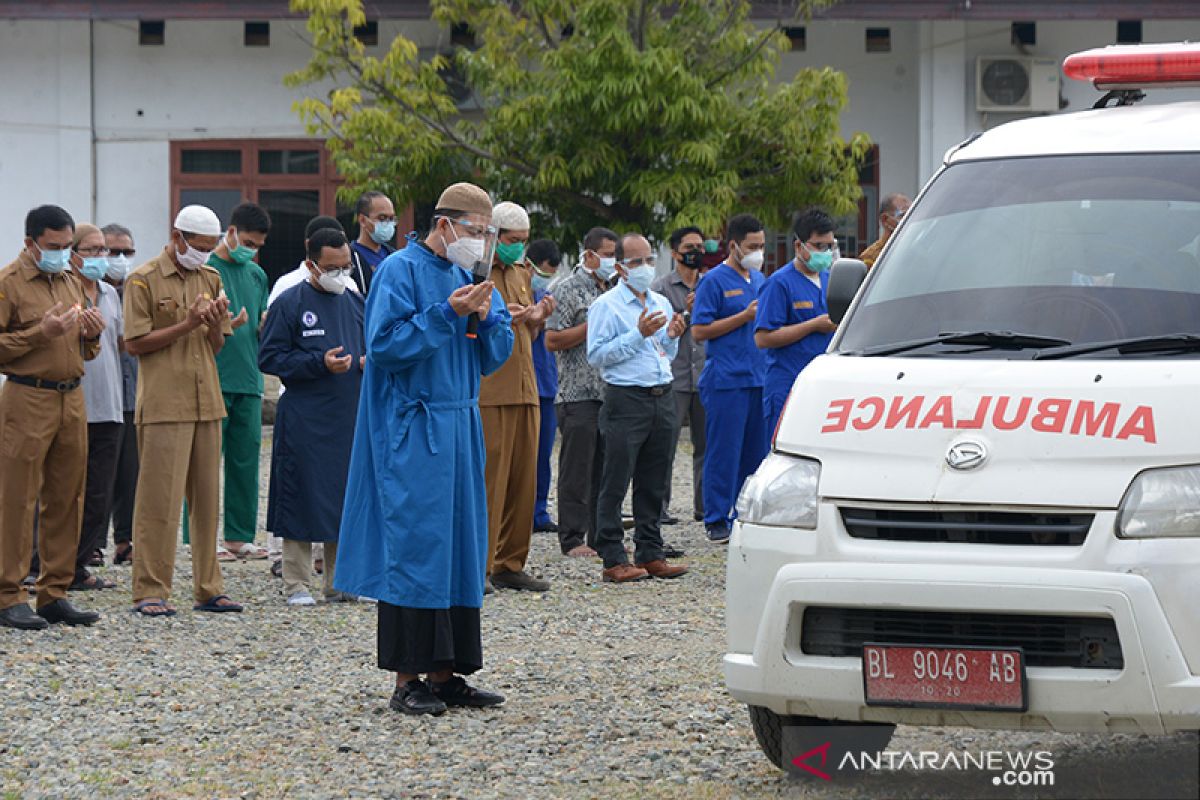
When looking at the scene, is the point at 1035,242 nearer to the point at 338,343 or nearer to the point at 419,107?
the point at 338,343

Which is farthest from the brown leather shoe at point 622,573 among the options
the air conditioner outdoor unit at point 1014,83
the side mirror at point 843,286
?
the air conditioner outdoor unit at point 1014,83

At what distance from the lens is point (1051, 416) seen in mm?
5090

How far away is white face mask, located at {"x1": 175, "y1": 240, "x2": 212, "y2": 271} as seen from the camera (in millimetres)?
9469

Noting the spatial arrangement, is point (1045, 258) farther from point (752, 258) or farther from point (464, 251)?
point (752, 258)

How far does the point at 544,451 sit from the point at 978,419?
312 inches

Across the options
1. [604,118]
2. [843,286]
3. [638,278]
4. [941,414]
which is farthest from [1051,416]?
[604,118]

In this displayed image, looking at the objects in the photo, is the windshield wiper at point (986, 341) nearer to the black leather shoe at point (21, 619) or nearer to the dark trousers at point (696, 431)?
the black leather shoe at point (21, 619)

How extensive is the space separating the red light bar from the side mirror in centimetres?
120

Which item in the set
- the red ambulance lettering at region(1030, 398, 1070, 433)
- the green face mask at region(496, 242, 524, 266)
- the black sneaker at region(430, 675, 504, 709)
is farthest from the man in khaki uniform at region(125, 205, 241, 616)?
the red ambulance lettering at region(1030, 398, 1070, 433)

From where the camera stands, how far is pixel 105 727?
701 cm

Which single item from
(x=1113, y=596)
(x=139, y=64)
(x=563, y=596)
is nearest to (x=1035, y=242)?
(x=1113, y=596)

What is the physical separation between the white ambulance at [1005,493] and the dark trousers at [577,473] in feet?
19.1

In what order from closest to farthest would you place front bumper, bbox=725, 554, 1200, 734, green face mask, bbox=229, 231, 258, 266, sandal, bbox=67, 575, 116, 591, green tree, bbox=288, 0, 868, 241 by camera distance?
front bumper, bbox=725, 554, 1200, 734, sandal, bbox=67, 575, 116, 591, green face mask, bbox=229, 231, 258, 266, green tree, bbox=288, 0, 868, 241

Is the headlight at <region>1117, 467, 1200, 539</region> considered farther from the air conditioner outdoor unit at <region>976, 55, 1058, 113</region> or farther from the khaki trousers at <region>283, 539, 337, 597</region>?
the air conditioner outdoor unit at <region>976, 55, 1058, 113</region>
